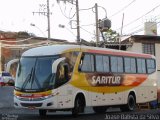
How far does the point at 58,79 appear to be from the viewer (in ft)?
72.3

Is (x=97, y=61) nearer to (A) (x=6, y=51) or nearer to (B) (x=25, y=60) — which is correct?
(B) (x=25, y=60)

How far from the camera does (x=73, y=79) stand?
2291 centimetres

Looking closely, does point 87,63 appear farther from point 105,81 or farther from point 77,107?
point 77,107

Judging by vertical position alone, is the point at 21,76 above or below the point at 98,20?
below

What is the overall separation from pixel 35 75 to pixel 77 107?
2.66m

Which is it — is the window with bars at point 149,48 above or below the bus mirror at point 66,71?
above

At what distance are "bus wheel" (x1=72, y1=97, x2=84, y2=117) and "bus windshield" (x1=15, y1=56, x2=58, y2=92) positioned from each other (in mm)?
1848

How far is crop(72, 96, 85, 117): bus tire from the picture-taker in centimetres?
2286

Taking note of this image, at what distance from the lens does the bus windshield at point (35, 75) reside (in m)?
21.8

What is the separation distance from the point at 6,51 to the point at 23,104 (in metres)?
57.8

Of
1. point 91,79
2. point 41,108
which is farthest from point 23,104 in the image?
point 91,79

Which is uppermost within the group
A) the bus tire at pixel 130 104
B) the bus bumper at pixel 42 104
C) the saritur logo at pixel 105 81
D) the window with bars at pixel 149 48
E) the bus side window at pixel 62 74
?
the window with bars at pixel 149 48

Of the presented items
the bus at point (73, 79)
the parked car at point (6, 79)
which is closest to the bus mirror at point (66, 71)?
the bus at point (73, 79)

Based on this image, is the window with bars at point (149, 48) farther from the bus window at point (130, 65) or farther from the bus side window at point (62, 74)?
the bus side window at point (62, 74)
